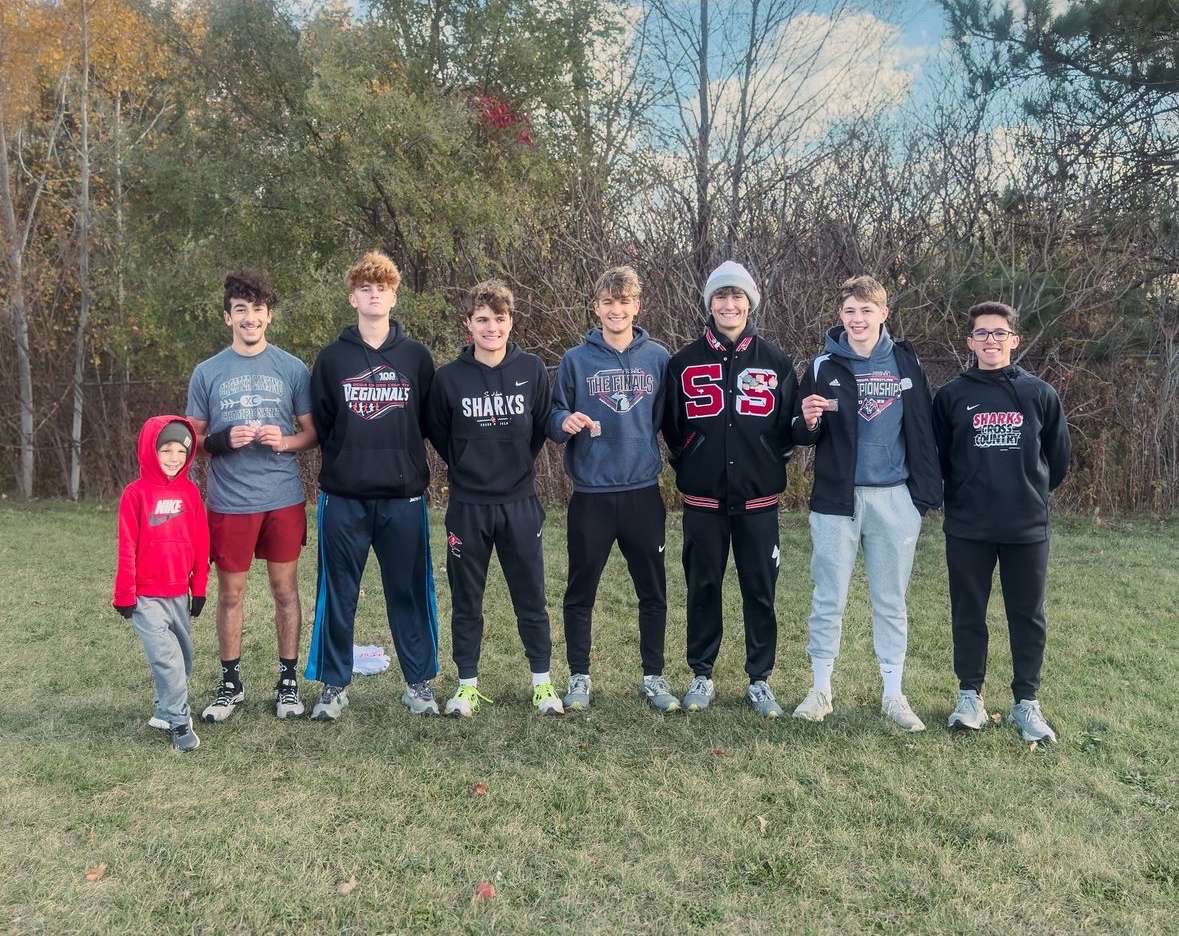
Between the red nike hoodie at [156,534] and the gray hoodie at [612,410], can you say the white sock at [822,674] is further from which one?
the red nike hoodie at [156,534]

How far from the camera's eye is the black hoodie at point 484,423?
13.2ft

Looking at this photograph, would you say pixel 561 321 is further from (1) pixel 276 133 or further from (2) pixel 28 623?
(2) pixel 28 623

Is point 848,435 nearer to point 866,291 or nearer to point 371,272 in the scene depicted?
point 866,291

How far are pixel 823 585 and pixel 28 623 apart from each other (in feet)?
17.3

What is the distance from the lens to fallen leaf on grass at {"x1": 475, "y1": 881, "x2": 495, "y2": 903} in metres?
2.65

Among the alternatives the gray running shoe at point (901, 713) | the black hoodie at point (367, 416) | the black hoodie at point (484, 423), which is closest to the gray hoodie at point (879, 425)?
the gray running shoe at point (901, 713)

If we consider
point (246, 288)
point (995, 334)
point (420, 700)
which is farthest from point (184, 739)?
point (995, 334)

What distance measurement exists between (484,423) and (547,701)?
1363 millimetres

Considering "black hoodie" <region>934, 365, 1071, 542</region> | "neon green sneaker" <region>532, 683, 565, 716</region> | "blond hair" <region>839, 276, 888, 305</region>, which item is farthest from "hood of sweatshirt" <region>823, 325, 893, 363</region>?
"neon green sneaker" <region>532, 683, 565, 716</region>

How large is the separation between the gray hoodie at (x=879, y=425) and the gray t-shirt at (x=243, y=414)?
263 cm

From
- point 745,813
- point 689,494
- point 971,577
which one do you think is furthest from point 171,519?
point 971,577

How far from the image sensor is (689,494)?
13.6ft

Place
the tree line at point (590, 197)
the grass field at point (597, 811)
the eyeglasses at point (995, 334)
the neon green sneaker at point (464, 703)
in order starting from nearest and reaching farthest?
the grass field at point (597, 811)
the eyeglasses at point (995, 334)
the neon green sneaker at point (464, 703)
the tree line at point (590, 197)

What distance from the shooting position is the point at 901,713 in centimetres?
398
